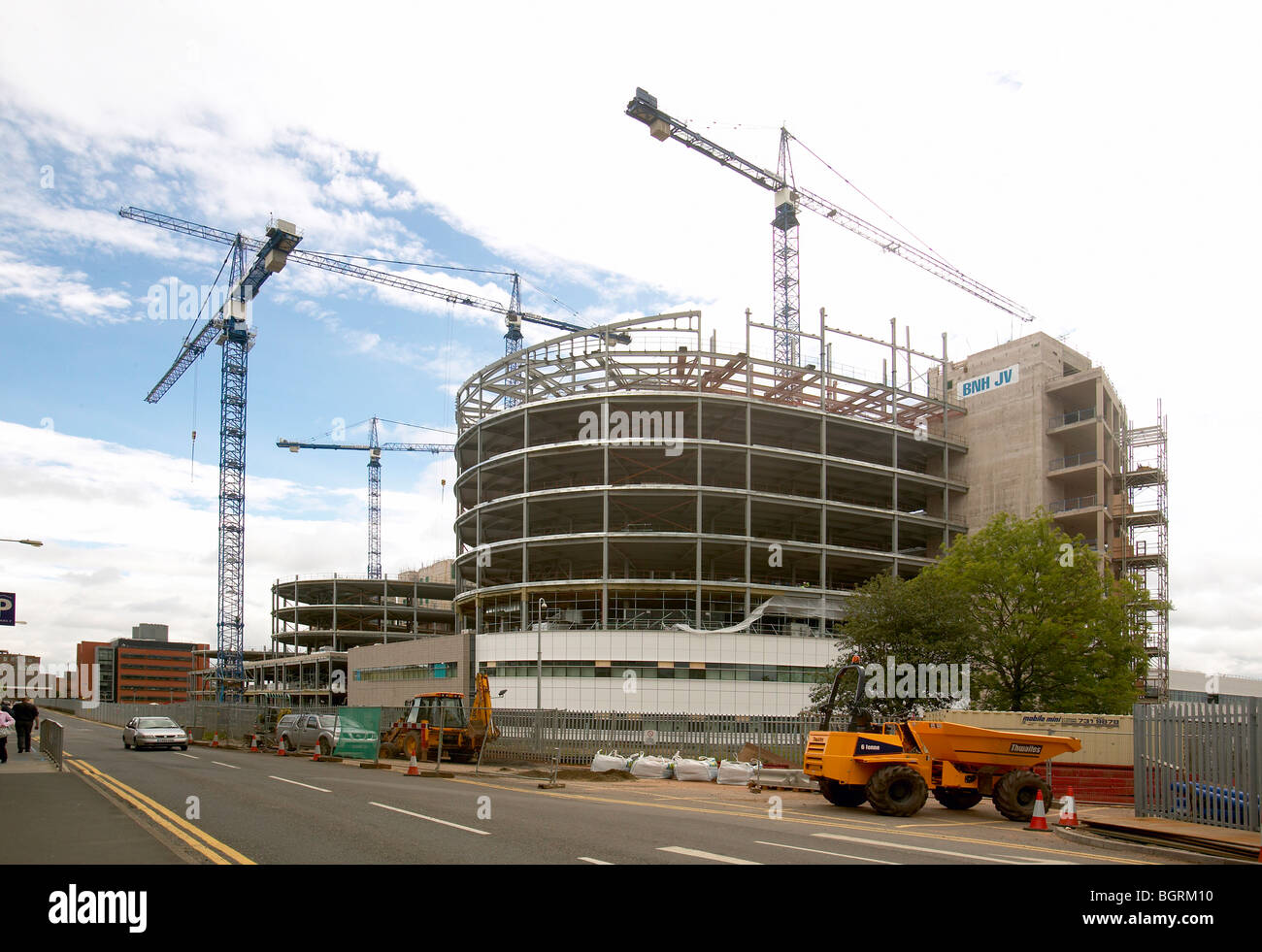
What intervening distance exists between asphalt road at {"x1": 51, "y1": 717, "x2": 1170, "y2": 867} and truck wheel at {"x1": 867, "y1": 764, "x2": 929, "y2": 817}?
29cm

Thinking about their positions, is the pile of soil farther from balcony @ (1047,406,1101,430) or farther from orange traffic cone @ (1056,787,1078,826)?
balcony @ (1047,406,1101,430)

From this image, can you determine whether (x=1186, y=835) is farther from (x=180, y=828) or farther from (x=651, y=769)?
(x=651, y=769)

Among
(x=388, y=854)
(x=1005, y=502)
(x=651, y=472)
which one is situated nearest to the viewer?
(x=388, y=854)

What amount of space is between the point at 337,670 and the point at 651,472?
42868 millimetres

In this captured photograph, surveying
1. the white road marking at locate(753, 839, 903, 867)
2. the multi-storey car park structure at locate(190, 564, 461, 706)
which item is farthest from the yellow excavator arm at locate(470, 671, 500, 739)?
the multi-storey car park structure at locate(190, 564, 461, 706)

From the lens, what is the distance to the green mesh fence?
3122 cm

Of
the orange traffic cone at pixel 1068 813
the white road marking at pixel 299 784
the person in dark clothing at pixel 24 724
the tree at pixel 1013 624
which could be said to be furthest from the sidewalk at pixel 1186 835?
the person in dark clothing at pixel 24 724

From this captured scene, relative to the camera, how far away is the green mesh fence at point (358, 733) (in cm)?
3122

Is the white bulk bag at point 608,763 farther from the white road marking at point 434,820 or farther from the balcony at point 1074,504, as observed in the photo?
the balcony at point 1074,504

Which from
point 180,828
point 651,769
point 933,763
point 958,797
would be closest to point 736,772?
point 651,769

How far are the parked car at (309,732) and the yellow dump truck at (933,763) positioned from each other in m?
21.4
